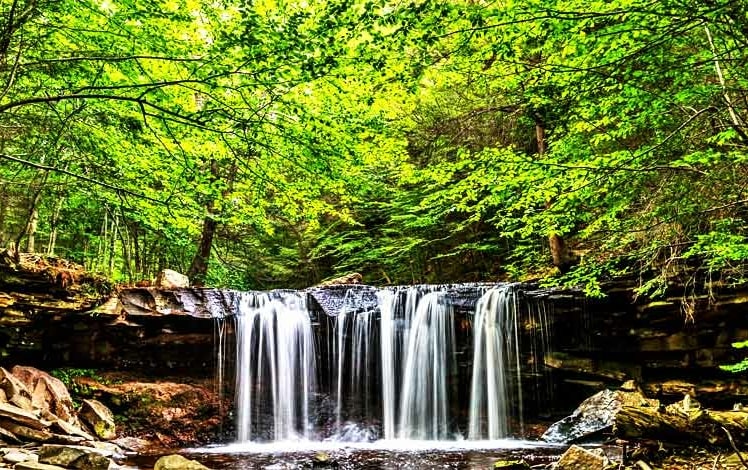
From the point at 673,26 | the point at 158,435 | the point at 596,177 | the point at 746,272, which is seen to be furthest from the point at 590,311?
the point at 158,435

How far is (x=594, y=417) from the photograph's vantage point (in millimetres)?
8477

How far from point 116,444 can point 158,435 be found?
1.03 metres

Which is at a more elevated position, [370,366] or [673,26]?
[673,26]

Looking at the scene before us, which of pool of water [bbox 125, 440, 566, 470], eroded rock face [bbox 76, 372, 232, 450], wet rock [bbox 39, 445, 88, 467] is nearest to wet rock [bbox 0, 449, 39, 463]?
wet rock [bbox 39, 445, 88, 467]

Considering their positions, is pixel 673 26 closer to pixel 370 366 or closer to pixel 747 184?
pixel 747 184

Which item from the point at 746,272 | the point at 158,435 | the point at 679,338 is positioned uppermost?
the point at 746,272

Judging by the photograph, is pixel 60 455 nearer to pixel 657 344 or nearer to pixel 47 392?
pixel 47 392

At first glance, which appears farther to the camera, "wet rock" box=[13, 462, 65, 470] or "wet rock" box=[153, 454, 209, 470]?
"wet rock" box=[153, 454, 209, 470]

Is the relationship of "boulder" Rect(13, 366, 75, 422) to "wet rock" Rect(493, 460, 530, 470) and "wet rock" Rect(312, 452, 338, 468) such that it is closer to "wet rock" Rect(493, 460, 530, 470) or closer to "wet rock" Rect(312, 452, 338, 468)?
"wet rock" Rect(312, 452, 338, 468)

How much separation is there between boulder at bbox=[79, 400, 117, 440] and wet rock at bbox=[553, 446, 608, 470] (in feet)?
23.3

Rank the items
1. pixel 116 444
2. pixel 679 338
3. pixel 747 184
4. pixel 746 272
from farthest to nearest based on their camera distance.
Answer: pixel 679 338 → pixel 116 444 → pixel 746 272 → pixel 747 184

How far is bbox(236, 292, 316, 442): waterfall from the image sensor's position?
10297 millimetres

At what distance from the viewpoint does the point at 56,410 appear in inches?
303

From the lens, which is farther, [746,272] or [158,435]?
[158,435]
